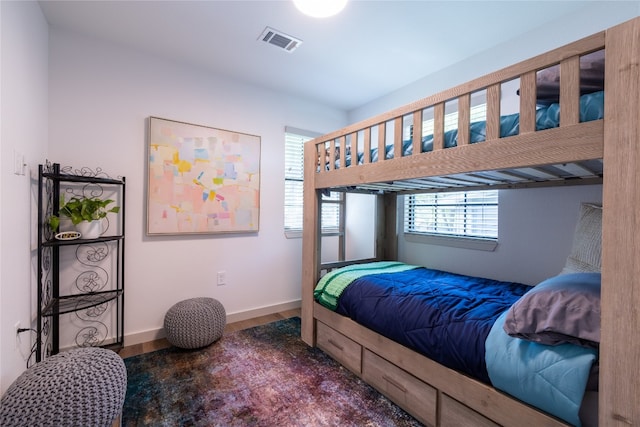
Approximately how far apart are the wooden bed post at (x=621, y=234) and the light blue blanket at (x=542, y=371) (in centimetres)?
7

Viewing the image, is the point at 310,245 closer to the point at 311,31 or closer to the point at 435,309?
the point at 435,309

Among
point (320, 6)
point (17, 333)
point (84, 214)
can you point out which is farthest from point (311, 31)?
point (17, 333)

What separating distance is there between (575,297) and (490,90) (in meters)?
0.88

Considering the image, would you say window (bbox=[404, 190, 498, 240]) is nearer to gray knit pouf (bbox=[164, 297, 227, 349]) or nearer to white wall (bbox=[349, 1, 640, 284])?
white wall (bbox=[349, 1, 640, 284])

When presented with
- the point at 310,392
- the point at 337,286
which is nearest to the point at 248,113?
the point at 337,286

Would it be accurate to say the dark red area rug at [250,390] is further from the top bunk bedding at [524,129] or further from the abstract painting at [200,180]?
the top bunk bedding at [524,129]

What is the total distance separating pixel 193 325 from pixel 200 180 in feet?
3.92

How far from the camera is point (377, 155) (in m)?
1.85

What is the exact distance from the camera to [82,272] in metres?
2.11

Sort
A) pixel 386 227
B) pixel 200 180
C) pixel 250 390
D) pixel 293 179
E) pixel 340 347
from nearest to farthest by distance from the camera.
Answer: pixel 250 390 < pixel 340 347 < pixel 200 180 < pixel 386 227 < pixel 293 179

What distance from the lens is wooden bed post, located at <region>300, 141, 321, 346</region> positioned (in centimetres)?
229

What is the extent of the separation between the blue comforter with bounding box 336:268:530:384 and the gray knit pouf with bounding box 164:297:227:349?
998 millimetres

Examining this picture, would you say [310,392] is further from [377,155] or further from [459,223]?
[459,223]

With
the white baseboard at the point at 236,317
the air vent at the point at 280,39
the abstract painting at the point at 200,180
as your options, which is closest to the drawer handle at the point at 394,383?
the white baseboard at the point at 236,317
